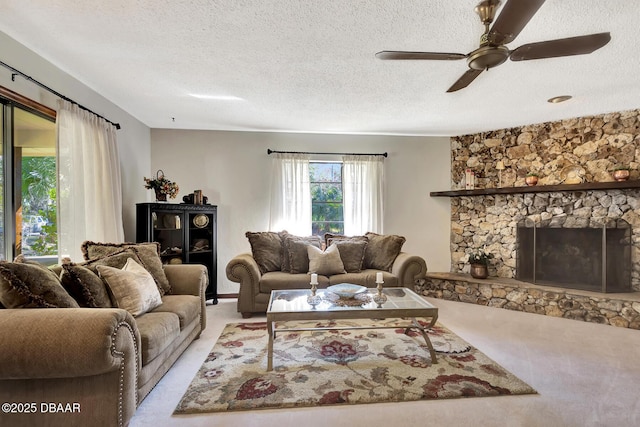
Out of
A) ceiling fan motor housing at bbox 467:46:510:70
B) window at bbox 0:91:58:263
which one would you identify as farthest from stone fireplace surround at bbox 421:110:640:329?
window at bbox 0:91:58:263

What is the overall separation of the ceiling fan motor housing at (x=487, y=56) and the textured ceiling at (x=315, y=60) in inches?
11.5

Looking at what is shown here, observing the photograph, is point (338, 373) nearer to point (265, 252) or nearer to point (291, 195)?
point (265, 252)

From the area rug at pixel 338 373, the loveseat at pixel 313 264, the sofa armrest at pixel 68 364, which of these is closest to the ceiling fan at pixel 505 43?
the area rug at pixel 338 373

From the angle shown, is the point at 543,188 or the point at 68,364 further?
the point at 543,188

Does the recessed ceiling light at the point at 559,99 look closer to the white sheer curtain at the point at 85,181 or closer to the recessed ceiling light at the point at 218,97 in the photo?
the recessed ceiling light at the point at 218,97

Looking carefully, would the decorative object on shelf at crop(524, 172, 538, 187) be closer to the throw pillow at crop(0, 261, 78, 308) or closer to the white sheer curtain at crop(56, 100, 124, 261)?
the throw pillow at crop(0, 261, 78, 308)

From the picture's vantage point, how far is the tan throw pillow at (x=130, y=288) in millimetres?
2076

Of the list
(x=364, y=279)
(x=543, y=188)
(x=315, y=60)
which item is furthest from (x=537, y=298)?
(x=315, y=60)

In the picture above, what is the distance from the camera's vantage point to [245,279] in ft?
11.3

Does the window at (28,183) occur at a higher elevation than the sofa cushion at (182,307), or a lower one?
higher

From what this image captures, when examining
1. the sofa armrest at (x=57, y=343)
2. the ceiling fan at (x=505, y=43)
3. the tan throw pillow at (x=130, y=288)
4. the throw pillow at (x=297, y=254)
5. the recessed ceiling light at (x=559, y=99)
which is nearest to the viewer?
the sofa armrest at (x=57, y=343)

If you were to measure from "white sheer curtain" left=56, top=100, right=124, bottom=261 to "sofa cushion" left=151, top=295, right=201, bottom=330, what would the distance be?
0.99 m

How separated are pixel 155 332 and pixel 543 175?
4755 mm

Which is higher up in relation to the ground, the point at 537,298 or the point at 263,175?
the point at 263,175
